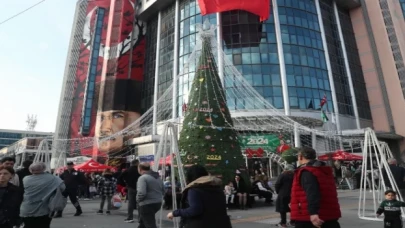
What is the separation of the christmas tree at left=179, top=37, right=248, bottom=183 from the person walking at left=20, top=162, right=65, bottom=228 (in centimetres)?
673

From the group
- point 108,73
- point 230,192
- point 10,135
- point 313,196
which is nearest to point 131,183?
point 230,192

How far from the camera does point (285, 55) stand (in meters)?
33.5

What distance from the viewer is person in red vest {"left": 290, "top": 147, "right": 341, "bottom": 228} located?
3.37 meters

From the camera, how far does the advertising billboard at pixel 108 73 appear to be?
40188mm

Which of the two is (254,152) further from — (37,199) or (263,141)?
(37,199)

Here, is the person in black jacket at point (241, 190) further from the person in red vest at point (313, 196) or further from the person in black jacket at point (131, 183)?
the person in red vest at point (313, 196)

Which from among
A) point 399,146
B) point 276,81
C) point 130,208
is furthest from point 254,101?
point 130,208

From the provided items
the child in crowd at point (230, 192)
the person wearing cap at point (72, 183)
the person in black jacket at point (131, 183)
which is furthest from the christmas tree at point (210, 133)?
the person wearing cap at point (72, 183)

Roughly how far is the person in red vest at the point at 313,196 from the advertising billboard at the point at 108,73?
35.7 meters

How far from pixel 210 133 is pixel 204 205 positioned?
26.8 feet

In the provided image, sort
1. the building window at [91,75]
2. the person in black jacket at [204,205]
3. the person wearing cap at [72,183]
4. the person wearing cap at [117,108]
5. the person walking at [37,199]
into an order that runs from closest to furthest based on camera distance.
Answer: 1. the person in black jacket at [204,205]
2. the person walking at [37,199]
3. the person wearing cap at [72,183]
4. the person wearing cap at [117,108]
5. the building window at [91,75]

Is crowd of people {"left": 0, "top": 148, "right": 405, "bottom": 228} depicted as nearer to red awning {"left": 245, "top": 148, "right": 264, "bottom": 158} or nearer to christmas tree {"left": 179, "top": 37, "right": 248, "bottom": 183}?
christmas tree {"left": 179, "top": 37, "right": 248, "bottom": 183}

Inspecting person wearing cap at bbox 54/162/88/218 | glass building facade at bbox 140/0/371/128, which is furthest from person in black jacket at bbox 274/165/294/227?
glass building facade at bbox 140/0/371/128

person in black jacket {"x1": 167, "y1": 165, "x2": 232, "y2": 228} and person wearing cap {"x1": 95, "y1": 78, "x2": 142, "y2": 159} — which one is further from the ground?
person wearing cap {"x1": 95, "y1": 78, "x2": 142, "y2": 159}
